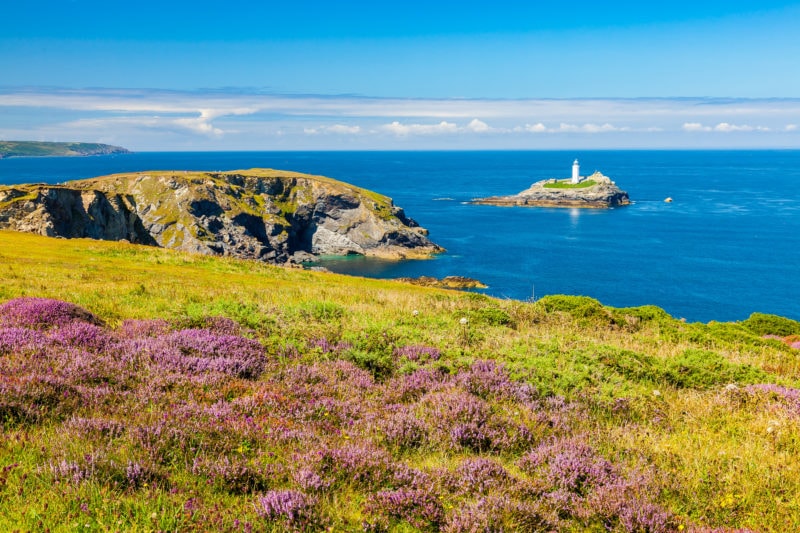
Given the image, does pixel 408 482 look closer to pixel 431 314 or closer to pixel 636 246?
pixel 431 314

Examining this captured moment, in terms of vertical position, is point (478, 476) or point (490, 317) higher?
point (478, 476)

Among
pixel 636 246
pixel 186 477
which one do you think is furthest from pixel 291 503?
pixel 636 246

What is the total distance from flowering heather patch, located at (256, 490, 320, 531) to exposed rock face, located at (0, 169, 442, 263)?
100858mm

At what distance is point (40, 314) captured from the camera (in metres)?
10.1

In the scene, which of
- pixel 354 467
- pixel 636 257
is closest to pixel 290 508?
pixel 354 467

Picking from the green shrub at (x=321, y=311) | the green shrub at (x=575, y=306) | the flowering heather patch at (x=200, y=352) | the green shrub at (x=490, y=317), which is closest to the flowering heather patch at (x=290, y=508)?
the flowering heather patch at (x=200, y=352)

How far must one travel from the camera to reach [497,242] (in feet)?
463

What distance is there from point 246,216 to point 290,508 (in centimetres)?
14464

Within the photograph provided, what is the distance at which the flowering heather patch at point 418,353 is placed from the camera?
10.2 meters

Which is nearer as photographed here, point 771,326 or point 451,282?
point 771,326

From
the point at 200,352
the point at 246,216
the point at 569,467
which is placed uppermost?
the point at 200,352

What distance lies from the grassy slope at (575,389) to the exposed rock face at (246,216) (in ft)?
303

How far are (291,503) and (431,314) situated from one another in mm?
11200

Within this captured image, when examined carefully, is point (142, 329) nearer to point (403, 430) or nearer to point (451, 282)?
point (403, 430)
